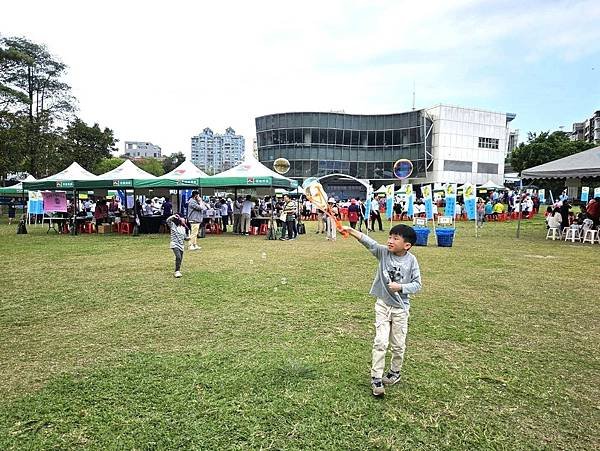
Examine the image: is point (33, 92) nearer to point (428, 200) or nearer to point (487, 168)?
point (428, 200)

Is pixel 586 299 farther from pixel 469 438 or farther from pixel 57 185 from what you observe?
pixel 57 185

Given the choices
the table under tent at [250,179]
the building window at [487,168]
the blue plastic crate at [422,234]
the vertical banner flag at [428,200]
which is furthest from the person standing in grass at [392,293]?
the building window at [487,168]

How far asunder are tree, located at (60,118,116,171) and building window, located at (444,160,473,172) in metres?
44.4

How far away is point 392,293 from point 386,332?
35cm

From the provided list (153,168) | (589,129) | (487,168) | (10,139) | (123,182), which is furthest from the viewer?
(589,129)

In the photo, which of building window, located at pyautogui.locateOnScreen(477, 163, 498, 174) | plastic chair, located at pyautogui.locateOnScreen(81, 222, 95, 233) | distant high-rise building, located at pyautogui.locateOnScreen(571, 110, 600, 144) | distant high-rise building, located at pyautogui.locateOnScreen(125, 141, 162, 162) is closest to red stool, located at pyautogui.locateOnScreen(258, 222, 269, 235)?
plastic chair, located at pyautogui.locateOnScreen(81, 222, 95, 233)

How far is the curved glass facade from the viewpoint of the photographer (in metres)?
62.7

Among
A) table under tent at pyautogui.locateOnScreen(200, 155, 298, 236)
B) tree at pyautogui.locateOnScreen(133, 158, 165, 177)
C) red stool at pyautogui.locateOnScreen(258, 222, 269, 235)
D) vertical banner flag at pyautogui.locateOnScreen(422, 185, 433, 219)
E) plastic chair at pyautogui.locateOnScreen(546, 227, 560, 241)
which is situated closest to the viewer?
table under tent at pyautogui.locateOnScreen(200, 155, 298, 236)

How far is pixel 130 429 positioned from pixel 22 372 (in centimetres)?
177

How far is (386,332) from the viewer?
3.75 m

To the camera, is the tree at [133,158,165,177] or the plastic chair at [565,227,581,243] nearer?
the plastic chair at [565,227,581,243]

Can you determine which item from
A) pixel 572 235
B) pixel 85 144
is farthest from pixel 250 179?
pixel 85 144

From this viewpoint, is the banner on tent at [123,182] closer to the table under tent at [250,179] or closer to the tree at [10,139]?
the table under tent at [250,179]

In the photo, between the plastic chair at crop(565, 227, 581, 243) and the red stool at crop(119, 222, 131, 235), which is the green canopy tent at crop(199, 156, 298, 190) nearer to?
the red stool at crop(119, 222, 131, 235)
